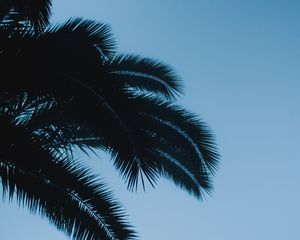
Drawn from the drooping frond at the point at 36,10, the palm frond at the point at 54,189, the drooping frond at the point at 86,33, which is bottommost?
the palm frond at the point at 54,189

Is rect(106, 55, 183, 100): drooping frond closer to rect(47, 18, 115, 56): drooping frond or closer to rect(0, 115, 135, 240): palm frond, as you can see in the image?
rect(47, 18, 115, 56): drooping frond

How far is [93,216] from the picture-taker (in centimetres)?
474

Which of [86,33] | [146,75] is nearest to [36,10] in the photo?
[86,33]

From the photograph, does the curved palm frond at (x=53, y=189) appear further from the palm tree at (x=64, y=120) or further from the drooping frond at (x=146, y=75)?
the drooping frond at (x=146, y=75)

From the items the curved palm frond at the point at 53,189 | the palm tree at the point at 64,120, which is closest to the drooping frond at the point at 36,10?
the palm tree at the point at 64,120

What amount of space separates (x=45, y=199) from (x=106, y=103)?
1.45 m

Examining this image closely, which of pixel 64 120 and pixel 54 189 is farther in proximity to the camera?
pixel 64 120

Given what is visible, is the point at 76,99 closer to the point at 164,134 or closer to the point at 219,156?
the point at 164,134

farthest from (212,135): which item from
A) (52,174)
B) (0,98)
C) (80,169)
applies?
(0,98)

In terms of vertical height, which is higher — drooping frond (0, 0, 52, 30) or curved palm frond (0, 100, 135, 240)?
drooping frond (0, 0, 52, 30)

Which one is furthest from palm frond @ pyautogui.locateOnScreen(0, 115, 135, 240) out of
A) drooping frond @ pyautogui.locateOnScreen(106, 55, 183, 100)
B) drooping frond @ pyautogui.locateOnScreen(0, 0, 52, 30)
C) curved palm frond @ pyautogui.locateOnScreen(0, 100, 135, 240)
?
drooping frond @ pyautogui.locateOnScreen(106, 55, 183, 100)

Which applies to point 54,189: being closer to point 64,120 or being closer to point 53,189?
point 53,189

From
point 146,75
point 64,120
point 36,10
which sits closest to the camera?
point 36,10

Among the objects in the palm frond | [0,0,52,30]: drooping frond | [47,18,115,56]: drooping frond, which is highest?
[47,18,115,56]: drooping frond
